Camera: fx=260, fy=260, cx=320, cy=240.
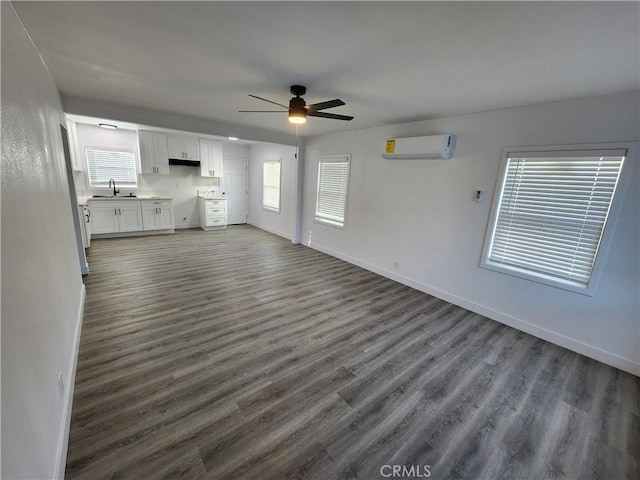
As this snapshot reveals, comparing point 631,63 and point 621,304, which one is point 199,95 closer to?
point 631,63

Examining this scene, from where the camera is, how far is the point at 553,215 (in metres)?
2.77

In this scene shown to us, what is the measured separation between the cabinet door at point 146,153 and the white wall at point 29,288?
464 cm

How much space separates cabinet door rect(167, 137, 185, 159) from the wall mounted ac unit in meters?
5.22

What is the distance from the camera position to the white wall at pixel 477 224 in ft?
7.89

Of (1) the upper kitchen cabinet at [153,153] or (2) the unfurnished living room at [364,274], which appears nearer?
(2) the unfurnished living room at [364,274]

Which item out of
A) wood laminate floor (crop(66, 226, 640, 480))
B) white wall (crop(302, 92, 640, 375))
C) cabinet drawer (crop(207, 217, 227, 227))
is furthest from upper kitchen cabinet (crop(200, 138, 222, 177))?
wood laminate floor (crop(66, 226, 640, 480))

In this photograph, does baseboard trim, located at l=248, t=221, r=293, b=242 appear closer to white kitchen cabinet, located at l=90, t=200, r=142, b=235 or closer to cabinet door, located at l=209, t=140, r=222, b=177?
cabinet door, located at l=209, t=140, r=222, b=177

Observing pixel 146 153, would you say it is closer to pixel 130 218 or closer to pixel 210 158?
pixel 210 158

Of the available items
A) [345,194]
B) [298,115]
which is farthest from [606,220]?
[345,194]

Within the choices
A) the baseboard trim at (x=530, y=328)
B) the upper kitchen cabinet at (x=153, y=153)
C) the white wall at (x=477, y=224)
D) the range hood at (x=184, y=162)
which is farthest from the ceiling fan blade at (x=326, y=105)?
the upper kitchen cabinet at (x=153, y=153)

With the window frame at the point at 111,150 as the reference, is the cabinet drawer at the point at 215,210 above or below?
below

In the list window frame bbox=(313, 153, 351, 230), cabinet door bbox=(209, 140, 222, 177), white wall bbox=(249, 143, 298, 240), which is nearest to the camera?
window frame bbox=(313, 153, 351, 230)

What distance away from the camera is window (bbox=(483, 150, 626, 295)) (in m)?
2.50

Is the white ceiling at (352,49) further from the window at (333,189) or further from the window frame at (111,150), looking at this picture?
the window frame at (111,150)
